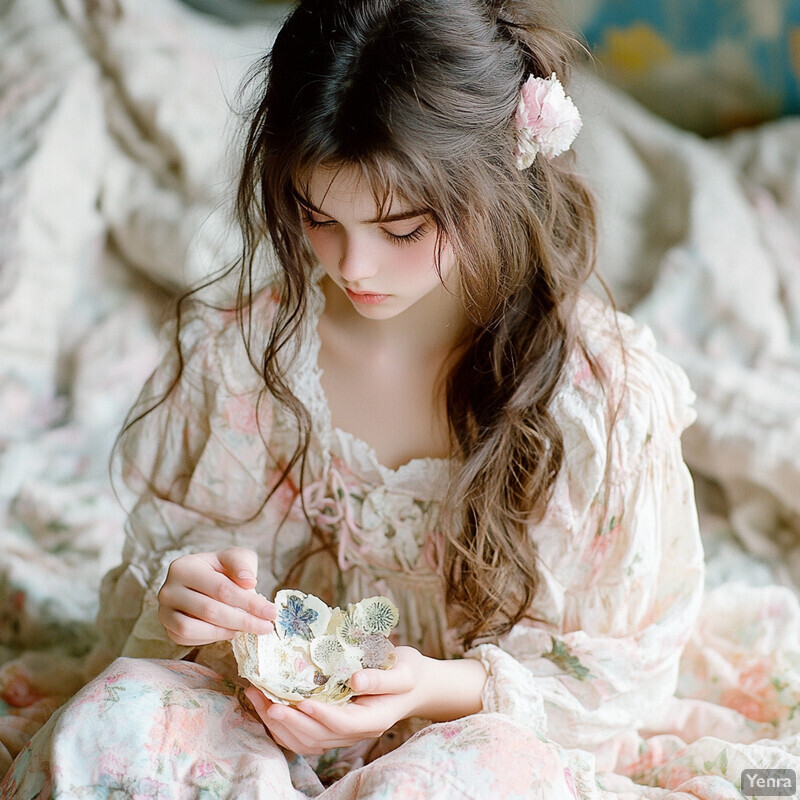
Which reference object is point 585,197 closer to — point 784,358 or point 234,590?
point 234,590

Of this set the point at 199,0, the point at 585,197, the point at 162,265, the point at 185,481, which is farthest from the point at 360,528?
the point at 199,0

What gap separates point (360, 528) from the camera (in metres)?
1.08

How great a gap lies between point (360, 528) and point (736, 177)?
1.29 m

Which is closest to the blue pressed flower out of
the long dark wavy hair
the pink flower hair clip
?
the long dark wavy hair

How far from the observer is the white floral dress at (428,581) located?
86 cm

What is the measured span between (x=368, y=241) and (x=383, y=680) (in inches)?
14.9

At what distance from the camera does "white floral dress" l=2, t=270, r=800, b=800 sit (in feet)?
2.81

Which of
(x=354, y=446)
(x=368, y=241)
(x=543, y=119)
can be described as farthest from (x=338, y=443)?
(x=543, y=119)

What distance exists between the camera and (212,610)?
0.87 meters

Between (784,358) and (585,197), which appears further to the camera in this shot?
(784,358)

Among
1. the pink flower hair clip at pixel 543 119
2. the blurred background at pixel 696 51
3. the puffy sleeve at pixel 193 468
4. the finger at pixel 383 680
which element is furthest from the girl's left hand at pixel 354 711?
the blurred background at pixel 696 51

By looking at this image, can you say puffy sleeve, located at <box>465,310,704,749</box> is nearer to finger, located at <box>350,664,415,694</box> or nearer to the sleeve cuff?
the sleeve cuff

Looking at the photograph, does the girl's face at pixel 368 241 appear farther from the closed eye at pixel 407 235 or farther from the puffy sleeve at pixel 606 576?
the puffy sleeve at pixel 606 576

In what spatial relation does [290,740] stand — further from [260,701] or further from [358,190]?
[358,190]
